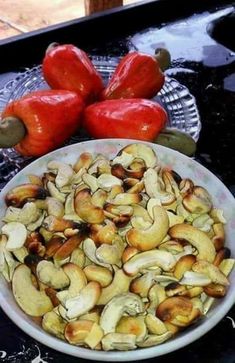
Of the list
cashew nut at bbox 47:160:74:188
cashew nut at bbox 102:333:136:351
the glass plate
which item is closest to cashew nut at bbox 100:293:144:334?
cashew nut at bbox 102:333:136:351

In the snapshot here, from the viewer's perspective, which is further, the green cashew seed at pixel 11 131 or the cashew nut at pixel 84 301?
the green cashew seed at pixel 11 131

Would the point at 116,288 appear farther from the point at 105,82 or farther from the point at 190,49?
the point at 190,49

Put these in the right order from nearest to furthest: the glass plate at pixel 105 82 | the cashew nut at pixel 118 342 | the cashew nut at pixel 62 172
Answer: the cashew nut at pixel 118 342 < the cashew nut at pixel 62 172 < the glass plate at pixel 105 82

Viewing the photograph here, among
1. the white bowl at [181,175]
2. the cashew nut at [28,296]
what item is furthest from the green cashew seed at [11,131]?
the cashew nut at [28,296]

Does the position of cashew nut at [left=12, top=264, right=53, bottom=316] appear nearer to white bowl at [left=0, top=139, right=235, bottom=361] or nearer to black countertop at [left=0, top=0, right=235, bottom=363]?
white bowl at [left=0, top=139, right=235, bottom=361]

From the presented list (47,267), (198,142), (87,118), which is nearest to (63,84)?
(87,118)

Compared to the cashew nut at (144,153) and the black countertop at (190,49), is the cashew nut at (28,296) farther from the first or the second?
the black countertop at (190,49)

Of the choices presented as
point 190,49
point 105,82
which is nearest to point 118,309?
point 105,82
